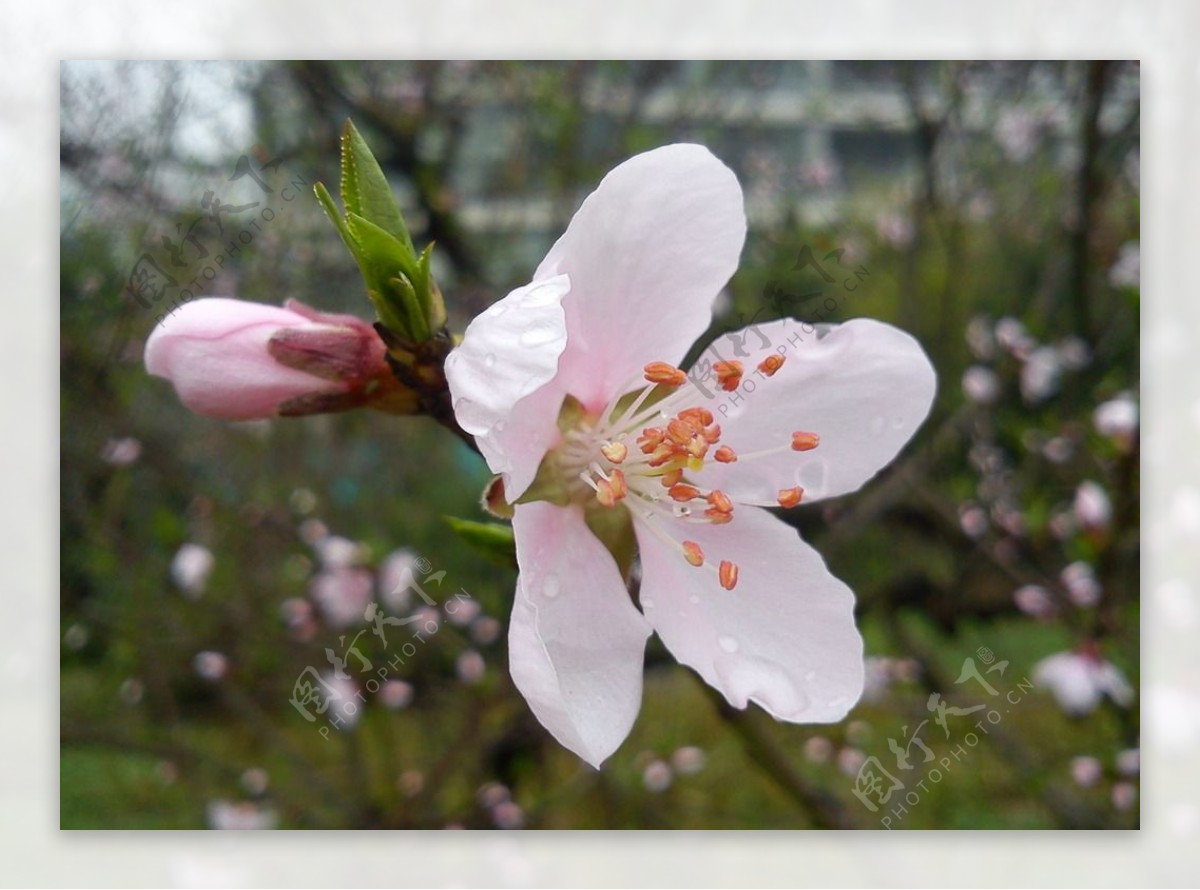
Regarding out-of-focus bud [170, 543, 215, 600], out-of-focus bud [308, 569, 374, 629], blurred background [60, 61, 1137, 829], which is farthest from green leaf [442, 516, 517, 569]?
out-of-focus bud [170, 543, 215, 600]

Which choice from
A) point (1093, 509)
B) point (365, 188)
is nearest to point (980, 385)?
point (1093, 509)

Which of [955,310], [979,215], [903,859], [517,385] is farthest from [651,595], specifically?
[979,215]

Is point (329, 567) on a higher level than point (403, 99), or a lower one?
lower

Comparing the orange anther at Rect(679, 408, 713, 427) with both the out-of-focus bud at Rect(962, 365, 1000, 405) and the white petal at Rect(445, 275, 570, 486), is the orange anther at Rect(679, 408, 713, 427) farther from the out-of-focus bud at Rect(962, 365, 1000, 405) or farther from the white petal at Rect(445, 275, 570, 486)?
the out-of-focus bud at Rect(962, 365, 1000, 405)

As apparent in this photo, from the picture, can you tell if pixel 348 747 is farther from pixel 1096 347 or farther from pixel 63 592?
pixel 1096 347

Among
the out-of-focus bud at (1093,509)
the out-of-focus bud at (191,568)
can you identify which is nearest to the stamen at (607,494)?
the out-of-focus bud at (1093,509)

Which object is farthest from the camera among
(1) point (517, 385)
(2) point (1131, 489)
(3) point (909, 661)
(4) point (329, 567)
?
(4) point (329, 567)
